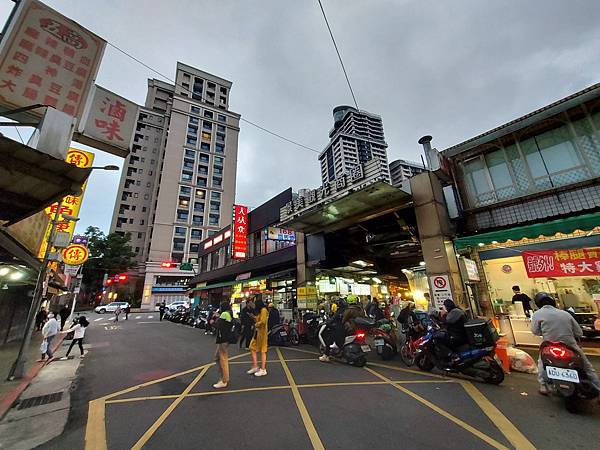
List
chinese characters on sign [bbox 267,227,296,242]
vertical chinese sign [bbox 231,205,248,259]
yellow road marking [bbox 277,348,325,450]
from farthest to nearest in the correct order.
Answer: vertical chinese sign [bbox 231,205,248,259]
chinese characters on sign [bbox 267,227,296,242]
yellow road marking [bbox 277,348,325,450]

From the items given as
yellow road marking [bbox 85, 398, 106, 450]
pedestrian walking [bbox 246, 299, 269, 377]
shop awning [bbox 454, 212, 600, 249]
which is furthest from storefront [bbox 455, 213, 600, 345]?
yellow road marking [bbox 85, 398, 106, 450]

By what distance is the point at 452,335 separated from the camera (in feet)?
19.3

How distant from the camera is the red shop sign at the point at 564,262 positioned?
712cm

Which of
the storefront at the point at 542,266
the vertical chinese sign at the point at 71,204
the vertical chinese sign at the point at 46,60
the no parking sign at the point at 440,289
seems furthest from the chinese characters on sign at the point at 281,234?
the vertical chinese sign at the point at 46,60

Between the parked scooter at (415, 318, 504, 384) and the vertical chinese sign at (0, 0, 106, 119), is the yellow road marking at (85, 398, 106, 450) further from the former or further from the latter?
the parked scooter at (415, 318, 504, 384)

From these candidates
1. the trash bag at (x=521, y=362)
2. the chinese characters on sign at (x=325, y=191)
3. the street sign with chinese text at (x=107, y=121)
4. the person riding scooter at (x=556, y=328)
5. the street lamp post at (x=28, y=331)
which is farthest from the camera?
the chinese characters on sign at (x=325, y=191)

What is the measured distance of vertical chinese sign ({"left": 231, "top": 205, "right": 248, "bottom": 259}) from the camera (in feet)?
64.4

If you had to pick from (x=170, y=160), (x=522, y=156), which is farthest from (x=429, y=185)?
(x=170, y=160)

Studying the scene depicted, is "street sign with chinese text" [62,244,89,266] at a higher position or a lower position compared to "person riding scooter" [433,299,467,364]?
higher

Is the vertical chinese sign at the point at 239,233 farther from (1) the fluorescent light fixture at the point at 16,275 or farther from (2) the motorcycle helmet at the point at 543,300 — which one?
(2) the motorcycle helmet at the point at 543,300

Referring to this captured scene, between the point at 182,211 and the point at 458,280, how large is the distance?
172ft

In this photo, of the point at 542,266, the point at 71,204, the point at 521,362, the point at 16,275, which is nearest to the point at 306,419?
the point at 521,362

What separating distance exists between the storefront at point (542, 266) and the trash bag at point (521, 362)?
273cm

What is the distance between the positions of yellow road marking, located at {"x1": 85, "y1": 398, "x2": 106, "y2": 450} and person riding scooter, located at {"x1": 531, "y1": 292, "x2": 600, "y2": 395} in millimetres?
7282
